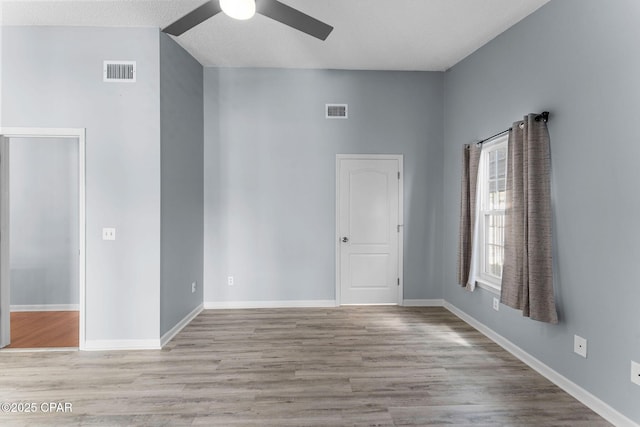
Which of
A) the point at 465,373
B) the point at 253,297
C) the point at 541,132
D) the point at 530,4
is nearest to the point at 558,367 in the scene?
the point at 465,373

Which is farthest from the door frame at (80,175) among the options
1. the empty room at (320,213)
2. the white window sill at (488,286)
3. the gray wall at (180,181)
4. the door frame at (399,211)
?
the white window sill at (488,286)

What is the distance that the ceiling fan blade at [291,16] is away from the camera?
201cm

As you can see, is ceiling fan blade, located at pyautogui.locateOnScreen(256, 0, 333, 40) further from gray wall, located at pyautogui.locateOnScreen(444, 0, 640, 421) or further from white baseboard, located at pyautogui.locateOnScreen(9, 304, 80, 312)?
white baseboard, located at pyautogui.locateOnScreen(9, 304, 80, 312)

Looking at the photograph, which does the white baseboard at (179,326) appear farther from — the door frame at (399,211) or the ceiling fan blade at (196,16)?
the ceiling fan blade at (196,16)

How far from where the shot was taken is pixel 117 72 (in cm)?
324

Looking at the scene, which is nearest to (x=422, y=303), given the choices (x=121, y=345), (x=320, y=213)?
(x=320, y=213)

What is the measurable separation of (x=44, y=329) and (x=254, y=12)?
4077 mm

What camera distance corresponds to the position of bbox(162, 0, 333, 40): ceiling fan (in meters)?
1.90

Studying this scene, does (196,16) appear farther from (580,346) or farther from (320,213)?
(580,346)

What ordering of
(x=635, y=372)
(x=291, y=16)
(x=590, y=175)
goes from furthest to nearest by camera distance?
(x=590, y=175), (x=291, y=16), (x=635, y=372)

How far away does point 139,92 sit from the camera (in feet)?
10.6

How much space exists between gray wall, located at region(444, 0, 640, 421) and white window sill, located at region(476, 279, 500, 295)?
0.94 feet

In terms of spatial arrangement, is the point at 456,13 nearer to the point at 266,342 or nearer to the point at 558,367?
the point at 558,367

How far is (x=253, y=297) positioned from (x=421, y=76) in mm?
3812
